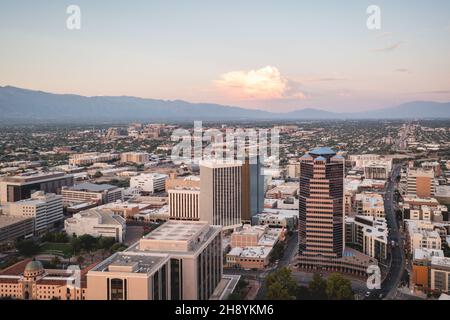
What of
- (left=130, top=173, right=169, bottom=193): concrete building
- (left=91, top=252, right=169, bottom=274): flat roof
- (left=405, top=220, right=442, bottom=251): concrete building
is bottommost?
(left=405, top=220, right=442, bottom=251): concrete building

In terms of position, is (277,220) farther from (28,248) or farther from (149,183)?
(149,183)

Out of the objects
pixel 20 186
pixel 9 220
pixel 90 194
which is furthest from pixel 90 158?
pixel 9 220

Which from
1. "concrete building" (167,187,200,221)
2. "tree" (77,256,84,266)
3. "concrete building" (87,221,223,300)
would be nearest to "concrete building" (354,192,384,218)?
"concrete building" (167,187,200,221)

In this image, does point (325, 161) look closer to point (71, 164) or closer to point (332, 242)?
point (332, 242)

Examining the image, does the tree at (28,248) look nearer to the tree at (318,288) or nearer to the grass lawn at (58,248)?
the grass lawn at (58,248)

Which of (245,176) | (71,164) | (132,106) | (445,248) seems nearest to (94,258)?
(245,176)

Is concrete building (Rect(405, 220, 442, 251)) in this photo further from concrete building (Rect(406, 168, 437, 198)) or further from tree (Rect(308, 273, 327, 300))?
concrete building (Rect(406, 168, 437, 198))

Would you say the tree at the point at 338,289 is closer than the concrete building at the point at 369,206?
Yes

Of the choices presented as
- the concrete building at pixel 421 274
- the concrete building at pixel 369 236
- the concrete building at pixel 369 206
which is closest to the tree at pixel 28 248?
the concrete building at pixel 369 236
